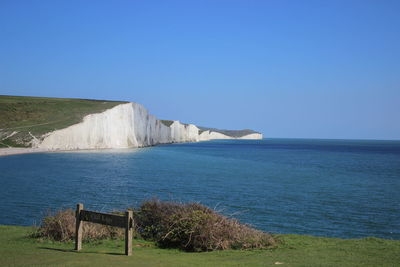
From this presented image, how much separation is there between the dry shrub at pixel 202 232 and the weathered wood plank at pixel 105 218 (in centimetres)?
235

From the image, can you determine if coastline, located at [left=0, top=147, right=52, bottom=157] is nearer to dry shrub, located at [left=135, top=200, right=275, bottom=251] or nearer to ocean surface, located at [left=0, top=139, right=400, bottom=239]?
ocean surface, located at [left=0, top=139, right=400, bottom=239]

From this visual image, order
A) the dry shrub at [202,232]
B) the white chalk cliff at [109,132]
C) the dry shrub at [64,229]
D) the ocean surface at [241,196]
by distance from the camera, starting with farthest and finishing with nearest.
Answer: the white chalk cliff at [109,132] → the ocean surface at [241,196] → the dry shrub at [64,229] → the dry shrub at [202,232]

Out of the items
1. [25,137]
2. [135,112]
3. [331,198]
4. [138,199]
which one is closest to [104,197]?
[138,199]

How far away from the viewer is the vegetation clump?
11.7 meters

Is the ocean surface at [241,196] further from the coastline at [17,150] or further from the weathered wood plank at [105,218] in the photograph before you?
the coastline at [17,150]

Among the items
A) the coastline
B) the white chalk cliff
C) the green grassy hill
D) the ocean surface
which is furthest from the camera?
the white chalk cliff

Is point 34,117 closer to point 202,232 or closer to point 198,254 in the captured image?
point 202,232

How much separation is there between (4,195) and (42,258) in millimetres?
18469

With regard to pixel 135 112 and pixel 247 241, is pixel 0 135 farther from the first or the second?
pixel 247 241

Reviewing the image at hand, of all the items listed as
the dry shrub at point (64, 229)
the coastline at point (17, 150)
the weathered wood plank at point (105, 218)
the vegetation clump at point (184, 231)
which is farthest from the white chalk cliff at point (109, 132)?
the weathered wood plank at point (105, 218)

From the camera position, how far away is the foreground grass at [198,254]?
9250 mm

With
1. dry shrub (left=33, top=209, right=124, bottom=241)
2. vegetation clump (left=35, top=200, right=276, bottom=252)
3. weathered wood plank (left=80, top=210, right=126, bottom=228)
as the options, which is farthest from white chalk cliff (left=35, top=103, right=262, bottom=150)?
weathered wood plank (left=80, top=210, right=126, bottom=228)

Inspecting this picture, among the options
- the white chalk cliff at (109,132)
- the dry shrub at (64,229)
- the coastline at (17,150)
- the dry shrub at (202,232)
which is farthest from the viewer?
the white chalk cliff at (109,132)

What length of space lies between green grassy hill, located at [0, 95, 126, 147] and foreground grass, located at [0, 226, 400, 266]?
63272mm
